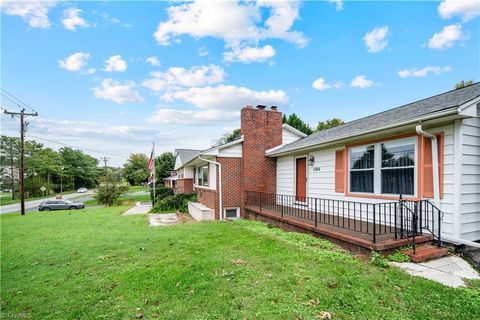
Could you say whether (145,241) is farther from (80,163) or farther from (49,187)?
(80,163)

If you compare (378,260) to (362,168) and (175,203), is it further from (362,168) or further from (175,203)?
(175,203)

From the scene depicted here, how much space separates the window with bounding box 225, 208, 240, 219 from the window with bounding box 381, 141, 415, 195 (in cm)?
642

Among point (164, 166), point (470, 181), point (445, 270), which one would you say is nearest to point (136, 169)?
point (164, 166)

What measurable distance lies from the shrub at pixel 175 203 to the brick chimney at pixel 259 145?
6.14 metres

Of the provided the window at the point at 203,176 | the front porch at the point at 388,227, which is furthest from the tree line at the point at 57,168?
the front porch at the point at 388,227

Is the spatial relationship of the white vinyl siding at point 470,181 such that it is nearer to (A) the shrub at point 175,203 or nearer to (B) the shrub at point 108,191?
(A) the shrub at point 175,203

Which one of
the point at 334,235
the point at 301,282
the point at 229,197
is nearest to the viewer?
the point at 301,282

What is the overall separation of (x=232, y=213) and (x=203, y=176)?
4036mm

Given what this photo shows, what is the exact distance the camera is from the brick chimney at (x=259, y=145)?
10.9 m

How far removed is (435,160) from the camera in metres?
4.79

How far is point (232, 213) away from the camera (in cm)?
1102

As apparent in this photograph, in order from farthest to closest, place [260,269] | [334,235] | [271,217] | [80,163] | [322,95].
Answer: [80,163]
[322,95]
[271,217]
[334,235]
[260,269]

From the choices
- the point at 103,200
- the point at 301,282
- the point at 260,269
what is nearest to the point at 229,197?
the point at 260,269

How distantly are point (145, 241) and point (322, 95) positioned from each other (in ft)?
54.1
